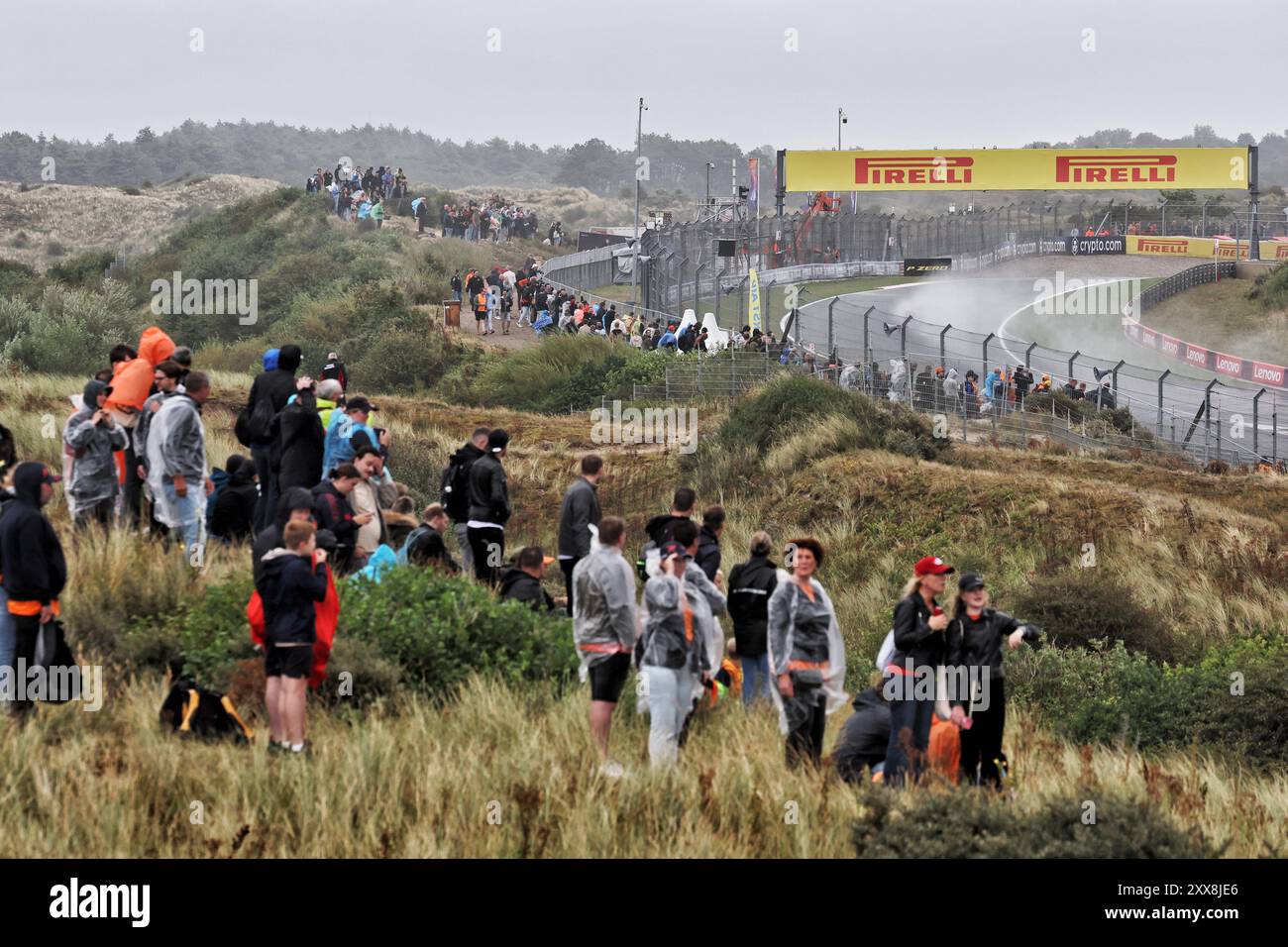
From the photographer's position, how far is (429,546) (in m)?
13.3

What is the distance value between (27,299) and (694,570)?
131 feet

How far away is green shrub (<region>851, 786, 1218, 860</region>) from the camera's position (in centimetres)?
805

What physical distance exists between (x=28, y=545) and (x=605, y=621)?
3.35 meters

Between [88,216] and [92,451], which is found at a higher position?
[88,216]

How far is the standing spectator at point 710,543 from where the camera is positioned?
12.0 meters

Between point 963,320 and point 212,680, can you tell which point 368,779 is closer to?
point 212,680

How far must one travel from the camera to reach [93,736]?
9469mm

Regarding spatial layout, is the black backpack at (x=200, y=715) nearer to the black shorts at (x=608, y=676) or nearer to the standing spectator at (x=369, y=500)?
the black shorts at (x=608, y=676)

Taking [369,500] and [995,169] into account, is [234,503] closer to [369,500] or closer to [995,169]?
[369,500]

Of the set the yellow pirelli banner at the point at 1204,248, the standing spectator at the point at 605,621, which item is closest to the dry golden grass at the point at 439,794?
the standing spectator at the point at 605,621

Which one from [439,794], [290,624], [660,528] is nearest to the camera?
[439,794]

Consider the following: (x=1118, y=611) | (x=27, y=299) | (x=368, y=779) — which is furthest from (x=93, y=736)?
(x=27, y=299)

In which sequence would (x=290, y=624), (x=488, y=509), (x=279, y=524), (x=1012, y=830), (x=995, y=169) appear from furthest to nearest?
(x=995, y=169) < (x=488, y=509) < (x=279, y=524) < (x=290, y=624) < (x=1012, y=830)

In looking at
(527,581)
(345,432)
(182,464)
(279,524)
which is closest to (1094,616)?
(527,581)
